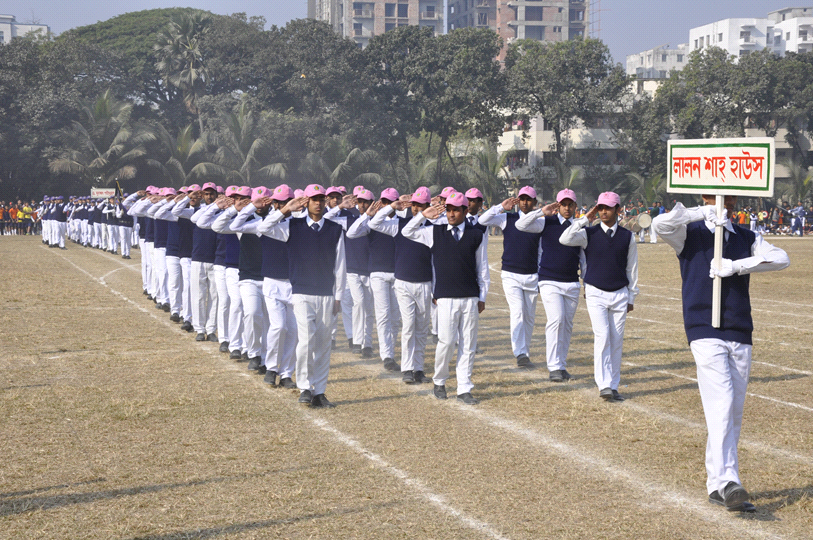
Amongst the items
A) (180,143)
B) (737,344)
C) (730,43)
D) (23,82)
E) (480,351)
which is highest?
(730,43)

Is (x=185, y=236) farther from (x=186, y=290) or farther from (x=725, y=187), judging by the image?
(x=725, y=187)

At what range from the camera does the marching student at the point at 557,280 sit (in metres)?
10.9

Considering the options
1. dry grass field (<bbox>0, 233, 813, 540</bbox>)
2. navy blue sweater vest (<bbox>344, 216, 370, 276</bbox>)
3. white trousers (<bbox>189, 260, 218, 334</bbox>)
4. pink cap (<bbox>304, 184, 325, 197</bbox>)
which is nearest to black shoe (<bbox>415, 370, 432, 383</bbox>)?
dry grass field (<bbox>0, 233, 813, 540</bbox>)

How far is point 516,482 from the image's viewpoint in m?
6.78

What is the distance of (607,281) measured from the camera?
392 inches

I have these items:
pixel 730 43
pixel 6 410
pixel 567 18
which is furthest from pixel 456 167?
pixel 730 43

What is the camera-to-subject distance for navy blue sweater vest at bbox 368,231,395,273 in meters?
12.5

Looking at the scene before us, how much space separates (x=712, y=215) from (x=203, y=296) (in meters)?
9.40

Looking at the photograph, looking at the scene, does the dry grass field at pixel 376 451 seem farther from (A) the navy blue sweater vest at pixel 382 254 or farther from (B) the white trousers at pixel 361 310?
(A) the navy blue sweater vest at pixel 382 254

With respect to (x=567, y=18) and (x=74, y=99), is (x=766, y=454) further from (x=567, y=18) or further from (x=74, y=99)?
(x=567, y=18)

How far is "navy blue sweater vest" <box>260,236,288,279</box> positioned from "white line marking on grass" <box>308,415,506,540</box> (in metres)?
2.08

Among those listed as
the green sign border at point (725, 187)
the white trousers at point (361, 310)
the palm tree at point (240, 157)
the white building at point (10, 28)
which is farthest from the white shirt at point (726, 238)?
the white building at point (10, 28)

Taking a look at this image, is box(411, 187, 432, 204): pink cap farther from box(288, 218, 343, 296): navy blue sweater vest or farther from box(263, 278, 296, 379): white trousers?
box(263, 278, 296, 379): white trousers

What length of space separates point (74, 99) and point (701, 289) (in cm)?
5377
